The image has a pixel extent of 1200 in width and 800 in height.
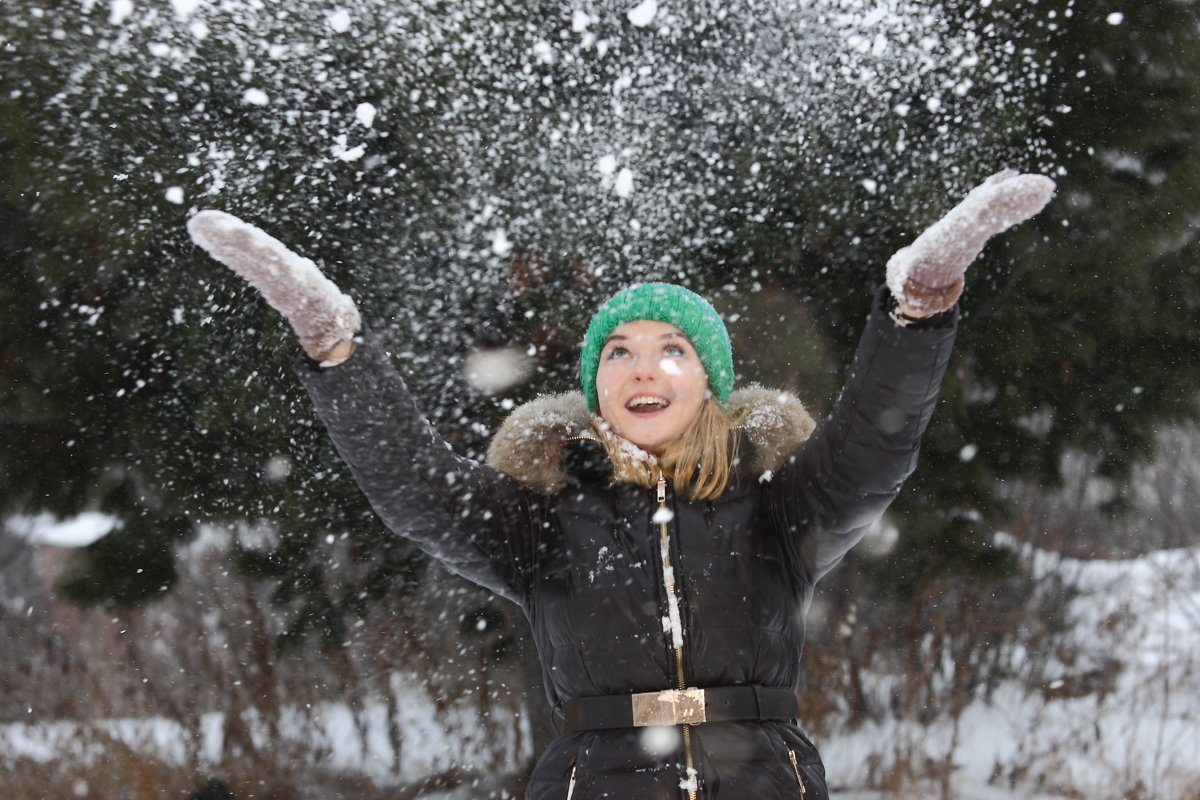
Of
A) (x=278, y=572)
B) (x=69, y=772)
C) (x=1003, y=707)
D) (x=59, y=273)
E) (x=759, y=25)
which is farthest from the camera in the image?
(x=1003, y=707)

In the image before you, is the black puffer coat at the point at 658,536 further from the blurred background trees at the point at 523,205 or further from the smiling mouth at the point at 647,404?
the blurred background trees at the point at 523,205

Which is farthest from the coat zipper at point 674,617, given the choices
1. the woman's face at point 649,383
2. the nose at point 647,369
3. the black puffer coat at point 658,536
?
the nose at point 647,369

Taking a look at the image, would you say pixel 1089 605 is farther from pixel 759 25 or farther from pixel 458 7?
pixel 458 7

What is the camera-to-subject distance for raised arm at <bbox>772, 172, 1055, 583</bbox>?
1.35 metres

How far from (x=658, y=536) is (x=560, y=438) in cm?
33

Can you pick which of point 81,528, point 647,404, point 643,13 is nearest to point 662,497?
point 647,404

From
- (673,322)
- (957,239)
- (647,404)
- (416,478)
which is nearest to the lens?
(957,239)

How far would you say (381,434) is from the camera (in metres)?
1.65

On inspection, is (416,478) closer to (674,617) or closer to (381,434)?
(381,434)

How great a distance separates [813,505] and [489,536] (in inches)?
25.6

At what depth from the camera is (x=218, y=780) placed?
4473 mm

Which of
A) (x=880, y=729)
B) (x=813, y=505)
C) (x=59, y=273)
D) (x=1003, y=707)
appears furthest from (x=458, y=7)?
(x=1003, y=707)

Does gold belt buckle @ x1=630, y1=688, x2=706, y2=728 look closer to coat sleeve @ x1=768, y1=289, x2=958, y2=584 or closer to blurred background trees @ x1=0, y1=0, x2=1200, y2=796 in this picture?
coat sleeve @ x1=768, y1=289, x2=958, y2=584

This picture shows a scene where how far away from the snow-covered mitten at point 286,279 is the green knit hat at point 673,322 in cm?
66
